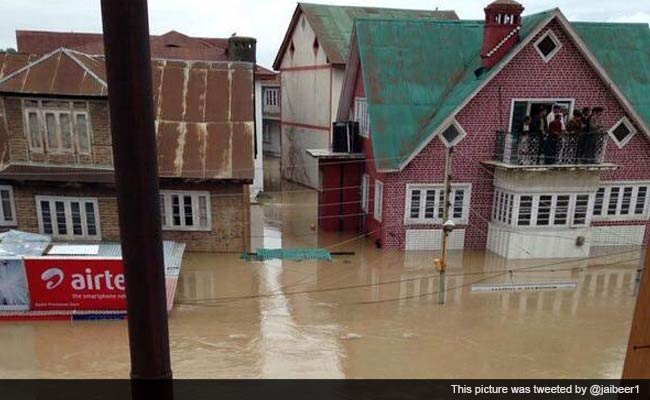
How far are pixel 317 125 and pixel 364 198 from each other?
29.4ft

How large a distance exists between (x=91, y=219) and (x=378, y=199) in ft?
32.5

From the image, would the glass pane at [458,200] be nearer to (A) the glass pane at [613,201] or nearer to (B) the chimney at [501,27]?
(B) the chimney at [501,27]

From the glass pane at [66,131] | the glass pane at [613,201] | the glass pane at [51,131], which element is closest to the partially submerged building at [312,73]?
the glass pane at [613,201]

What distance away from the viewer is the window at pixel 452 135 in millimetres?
16453

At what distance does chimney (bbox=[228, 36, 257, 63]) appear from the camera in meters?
23.1

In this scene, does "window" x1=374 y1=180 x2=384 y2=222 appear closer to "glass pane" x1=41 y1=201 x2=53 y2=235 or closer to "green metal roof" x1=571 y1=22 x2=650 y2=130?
"green metal roof" x1=571 y1=22 x2=650 y2=130

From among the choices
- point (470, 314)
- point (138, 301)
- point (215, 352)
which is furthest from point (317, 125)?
point (138, 301)

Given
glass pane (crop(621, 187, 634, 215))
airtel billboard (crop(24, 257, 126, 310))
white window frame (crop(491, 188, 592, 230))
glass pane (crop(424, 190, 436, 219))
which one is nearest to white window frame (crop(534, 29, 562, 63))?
white window frame (crop(491, 188, 592, 230))

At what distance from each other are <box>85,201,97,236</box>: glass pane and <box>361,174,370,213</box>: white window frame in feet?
32.2

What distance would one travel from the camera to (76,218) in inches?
615

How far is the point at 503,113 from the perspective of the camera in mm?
16500

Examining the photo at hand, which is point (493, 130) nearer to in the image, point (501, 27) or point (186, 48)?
point (501, 27)

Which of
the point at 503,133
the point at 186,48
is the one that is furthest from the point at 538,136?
the point at 186,48

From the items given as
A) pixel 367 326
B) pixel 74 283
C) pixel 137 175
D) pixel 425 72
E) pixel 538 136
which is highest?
pixel 425 72
